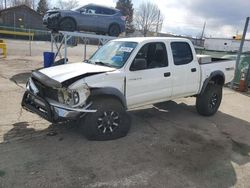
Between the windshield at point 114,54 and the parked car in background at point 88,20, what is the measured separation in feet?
20.8

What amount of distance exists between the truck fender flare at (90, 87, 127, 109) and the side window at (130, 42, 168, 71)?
67 centimetres

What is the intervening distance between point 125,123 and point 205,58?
3.05 meters

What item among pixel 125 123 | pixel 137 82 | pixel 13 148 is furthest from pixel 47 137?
pixel 137 82

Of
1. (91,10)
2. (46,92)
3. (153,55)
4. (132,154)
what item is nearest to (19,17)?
(91,10)

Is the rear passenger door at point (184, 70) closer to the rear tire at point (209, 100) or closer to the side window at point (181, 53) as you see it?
the side window at point (181, 53)

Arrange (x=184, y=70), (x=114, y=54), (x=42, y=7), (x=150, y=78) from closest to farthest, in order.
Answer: (x=150, y=78) < (x=114, y=54) < (x=184, y=70) < (x=42, y=7)

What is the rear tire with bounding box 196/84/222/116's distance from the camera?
688cm

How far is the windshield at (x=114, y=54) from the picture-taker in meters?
5.20

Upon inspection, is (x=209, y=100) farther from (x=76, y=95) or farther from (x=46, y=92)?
(x=46, y=92)

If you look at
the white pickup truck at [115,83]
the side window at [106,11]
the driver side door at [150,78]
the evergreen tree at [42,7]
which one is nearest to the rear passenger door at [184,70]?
the white pickup truck at [115,83]

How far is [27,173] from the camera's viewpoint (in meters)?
3.71

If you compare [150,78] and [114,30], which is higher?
[114,30]

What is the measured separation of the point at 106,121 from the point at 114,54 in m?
1.48

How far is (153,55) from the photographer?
5.68 meters
